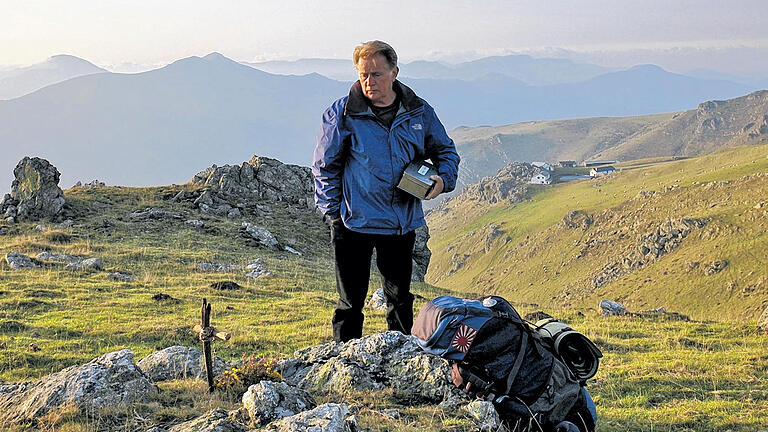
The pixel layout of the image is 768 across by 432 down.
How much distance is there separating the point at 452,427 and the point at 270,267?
15.8m

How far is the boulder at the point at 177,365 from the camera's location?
676cm

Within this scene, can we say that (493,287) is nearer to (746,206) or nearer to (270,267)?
(746,206)

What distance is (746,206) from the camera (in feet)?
248

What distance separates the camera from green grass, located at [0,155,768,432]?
596 centimetres

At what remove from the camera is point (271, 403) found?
5008 millimetres

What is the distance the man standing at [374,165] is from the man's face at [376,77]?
0.03ft

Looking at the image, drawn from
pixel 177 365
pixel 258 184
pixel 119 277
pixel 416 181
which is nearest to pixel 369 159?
pixel 416 181

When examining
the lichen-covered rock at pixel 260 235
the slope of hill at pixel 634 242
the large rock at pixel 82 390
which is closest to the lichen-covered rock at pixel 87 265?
the lichen-covered rock at pixel 260 235

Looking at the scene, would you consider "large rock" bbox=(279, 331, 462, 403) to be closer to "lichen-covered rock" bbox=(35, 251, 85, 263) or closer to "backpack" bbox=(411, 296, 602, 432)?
"backpack" bbox=(411, 296, 602, 432)

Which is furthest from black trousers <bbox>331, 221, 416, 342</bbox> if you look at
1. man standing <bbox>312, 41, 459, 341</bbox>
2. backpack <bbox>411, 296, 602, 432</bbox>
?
backpack <bbox>411, 296, 602, 432</bbox>

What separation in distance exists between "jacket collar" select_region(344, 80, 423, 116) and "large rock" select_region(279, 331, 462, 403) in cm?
263

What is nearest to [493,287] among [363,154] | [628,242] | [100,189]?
[628,242]

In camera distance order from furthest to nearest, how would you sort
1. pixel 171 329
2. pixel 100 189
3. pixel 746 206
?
pixel 746 206, pixel 100 189, pixel 171 329

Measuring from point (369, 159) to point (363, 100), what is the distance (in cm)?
66
